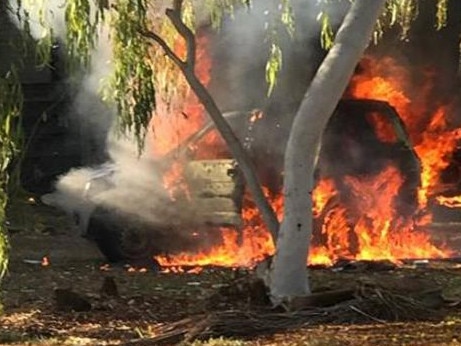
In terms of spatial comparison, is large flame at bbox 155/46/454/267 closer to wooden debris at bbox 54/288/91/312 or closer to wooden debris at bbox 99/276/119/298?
wooden debris at bbox 99/276/119/298

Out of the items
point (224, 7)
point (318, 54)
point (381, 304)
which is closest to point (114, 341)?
point (381, 304)

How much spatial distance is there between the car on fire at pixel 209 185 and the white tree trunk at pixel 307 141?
3.02 metres

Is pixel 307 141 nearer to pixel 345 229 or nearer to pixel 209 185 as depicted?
pixel 209 185

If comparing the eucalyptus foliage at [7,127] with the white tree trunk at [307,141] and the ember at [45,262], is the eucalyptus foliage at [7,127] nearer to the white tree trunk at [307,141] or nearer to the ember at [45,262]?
the white tree trunk at [307,141]

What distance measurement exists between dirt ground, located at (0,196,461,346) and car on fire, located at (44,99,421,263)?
47cm

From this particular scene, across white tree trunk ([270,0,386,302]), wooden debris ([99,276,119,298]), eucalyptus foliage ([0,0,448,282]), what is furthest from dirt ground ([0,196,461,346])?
eucalyptus foliage ([0,0,448,282])

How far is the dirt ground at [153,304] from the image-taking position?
728cm

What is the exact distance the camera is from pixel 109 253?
11945mm

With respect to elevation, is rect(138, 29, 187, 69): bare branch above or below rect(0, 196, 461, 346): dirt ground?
above

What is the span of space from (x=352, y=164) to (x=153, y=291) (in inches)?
132

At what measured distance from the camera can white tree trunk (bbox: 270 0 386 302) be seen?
313 inches

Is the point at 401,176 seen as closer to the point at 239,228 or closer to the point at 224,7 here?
the point at 239,228

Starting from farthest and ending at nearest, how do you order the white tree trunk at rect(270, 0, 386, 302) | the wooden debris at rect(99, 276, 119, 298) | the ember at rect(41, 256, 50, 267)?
the ember at rect(41, 256, 50, 267), the wooden debris at rect(99, 276, 119, 298), the white tree trunk at rect(270, 0, 386, 302)

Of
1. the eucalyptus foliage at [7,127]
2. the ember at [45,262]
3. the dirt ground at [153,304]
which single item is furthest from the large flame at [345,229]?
the eucalyptus foliage at [7,127]
